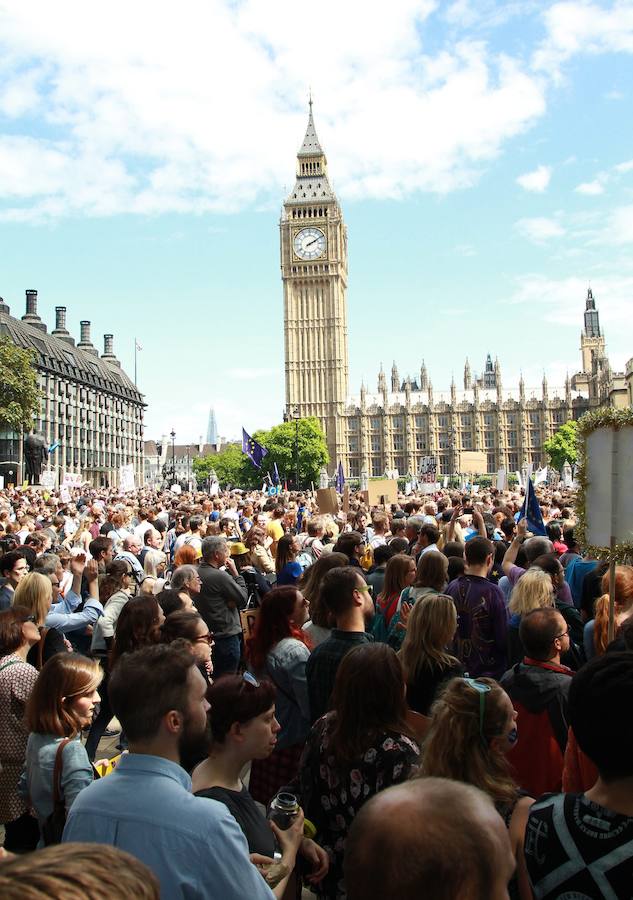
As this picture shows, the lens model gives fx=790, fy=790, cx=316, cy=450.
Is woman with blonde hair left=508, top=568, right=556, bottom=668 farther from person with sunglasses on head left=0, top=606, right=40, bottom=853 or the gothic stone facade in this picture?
the gothic stone facade

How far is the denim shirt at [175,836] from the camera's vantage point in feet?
7.25

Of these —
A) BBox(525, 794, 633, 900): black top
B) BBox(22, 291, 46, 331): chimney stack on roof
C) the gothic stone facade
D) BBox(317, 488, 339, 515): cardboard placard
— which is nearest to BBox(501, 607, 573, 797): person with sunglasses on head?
BBox(525, 794, 633, 900): black top

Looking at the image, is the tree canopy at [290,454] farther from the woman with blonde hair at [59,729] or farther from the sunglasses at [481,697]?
the sunglasses at [481,697]

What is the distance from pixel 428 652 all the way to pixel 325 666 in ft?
1.89

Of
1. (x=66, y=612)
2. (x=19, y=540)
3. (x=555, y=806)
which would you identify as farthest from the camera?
(x=19, y=540)

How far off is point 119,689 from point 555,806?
145cm

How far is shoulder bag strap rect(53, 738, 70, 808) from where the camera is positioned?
3.45 m

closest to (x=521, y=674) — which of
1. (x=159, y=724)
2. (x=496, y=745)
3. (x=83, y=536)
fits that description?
(x=496, y=745)

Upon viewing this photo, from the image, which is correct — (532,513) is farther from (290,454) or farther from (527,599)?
(290,454)

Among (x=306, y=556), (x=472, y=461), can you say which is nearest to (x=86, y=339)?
(x=472, y=461)

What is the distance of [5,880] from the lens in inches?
44.7

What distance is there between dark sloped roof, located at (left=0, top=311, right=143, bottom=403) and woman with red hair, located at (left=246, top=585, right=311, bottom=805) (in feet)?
191

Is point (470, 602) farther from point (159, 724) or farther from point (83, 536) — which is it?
point (83, 536)

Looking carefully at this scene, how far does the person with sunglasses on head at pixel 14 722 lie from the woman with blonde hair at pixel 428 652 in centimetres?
198
